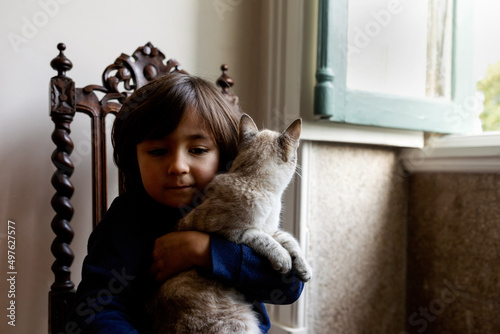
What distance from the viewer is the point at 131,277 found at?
2.64 feet

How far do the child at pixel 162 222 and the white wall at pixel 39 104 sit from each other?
258mm

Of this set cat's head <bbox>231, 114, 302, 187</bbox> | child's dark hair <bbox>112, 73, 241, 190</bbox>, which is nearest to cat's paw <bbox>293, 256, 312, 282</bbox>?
cat's head <bbox>231, 114, 302, 187</bbox>

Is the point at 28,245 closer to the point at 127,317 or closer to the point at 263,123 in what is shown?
the point at 127,317

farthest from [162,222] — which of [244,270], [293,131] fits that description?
[293,131]

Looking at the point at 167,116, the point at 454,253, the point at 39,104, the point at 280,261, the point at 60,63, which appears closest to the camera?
the point at 280,261

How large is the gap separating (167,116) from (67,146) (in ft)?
1.01

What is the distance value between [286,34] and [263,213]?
2.44 ft

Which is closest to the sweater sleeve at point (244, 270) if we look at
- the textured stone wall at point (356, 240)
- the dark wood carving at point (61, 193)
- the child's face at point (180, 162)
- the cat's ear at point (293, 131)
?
the child's face at point (180, 162)

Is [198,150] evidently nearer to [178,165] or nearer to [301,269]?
[178,165]

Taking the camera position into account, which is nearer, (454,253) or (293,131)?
(293,131)

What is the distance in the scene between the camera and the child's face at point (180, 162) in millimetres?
831

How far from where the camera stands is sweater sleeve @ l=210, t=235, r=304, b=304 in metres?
0.76

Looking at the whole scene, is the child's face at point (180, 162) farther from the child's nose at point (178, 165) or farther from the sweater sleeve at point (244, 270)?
the sweater sleeve at point (244, 270)

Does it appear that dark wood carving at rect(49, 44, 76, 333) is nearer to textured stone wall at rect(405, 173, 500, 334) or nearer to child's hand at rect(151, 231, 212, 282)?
child's hand at rect(151, 231, 212, 282)
